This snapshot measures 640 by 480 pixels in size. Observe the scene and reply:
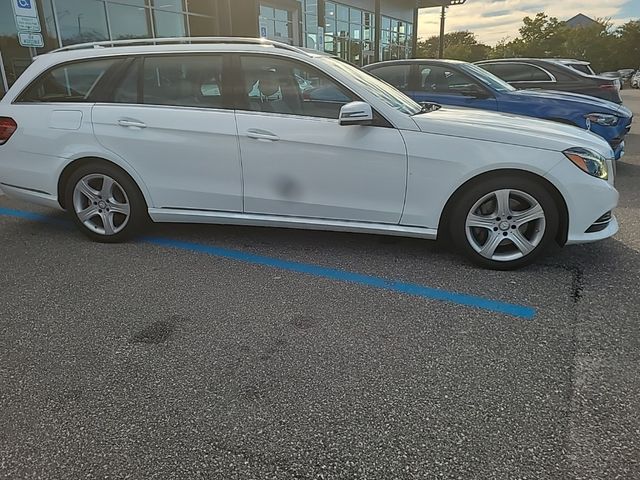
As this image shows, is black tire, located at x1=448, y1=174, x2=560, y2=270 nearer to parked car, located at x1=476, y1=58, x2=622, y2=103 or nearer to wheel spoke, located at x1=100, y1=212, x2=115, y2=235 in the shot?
wheel spoke, located at x1=100, y1=212, x2=115, y2=235

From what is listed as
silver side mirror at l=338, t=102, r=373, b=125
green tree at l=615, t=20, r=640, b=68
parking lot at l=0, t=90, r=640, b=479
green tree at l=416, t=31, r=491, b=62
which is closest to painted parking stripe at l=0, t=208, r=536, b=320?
parking lot at l=0, t=90, r=640, b=479

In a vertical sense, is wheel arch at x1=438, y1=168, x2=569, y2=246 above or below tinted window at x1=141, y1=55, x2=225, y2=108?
below

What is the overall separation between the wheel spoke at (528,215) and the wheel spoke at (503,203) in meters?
0.07

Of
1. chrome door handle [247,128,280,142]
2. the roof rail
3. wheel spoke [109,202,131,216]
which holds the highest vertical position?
the roof rail

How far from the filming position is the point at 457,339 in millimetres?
2922

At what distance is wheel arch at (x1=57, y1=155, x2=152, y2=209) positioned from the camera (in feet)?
14.2

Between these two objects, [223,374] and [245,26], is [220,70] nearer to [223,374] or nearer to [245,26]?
[223,374]

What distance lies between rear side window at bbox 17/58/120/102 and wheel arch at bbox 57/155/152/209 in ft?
1.69

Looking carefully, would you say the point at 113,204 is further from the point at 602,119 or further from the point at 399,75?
the point at 602,119

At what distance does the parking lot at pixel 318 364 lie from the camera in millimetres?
2092

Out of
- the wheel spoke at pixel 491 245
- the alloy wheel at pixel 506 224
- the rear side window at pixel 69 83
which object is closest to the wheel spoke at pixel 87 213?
the rear side window at pixel 69 83

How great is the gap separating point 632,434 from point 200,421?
1829 millimetres

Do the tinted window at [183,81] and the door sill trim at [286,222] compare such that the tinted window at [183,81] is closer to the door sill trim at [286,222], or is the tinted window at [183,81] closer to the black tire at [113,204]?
the black tire at [113,204]

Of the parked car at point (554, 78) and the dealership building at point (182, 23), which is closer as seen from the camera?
the parked car at point (554, 78)
